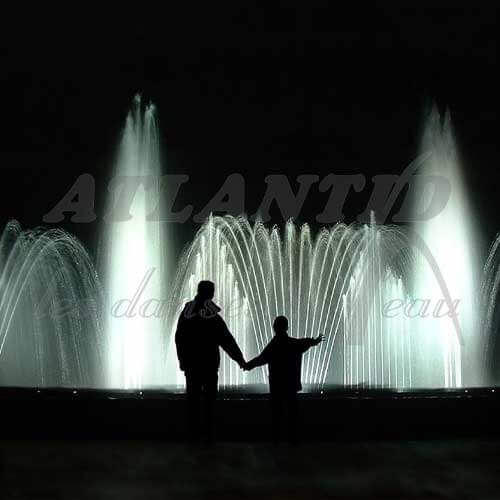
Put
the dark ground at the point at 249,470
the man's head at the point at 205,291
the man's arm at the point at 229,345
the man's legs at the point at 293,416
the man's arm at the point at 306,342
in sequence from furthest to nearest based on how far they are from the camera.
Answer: the man's arm at the point at 306,342, the man's legs at the point at 293,416, the man's arm at the point at 229,345, the man's head at the point at 205,291, the dark ground at the point at 249,470

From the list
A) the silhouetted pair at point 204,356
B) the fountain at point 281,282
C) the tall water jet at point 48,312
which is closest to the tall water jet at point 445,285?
the fountain at point 281,282

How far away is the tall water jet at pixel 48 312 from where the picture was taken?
114 ft

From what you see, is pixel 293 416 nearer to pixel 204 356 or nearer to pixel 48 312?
pixel 204 356

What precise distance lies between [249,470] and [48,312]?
120 ft

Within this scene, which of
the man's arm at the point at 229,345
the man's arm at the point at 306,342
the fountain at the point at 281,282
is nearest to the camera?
the man's arm at the point at 229,345

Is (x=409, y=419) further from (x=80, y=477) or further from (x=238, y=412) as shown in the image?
(x=80, y=477)

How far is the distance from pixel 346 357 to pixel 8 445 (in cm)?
2742

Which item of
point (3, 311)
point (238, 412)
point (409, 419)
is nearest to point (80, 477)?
point (238, 412)

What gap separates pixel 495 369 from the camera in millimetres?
38688

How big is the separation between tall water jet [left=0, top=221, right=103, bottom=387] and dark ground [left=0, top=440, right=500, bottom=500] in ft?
84.8

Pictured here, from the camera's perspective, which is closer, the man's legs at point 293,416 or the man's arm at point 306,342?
the man's legs at point 293,416

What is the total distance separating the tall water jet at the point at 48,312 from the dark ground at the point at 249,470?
25835mm

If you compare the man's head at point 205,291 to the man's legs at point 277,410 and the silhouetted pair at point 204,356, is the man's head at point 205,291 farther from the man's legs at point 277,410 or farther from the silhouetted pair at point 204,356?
the man's legs at point 277,410

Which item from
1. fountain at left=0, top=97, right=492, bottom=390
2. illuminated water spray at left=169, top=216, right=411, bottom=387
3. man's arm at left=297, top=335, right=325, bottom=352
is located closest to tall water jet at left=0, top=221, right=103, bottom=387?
fountain at left=0, top=97, right=492, bottom=390
